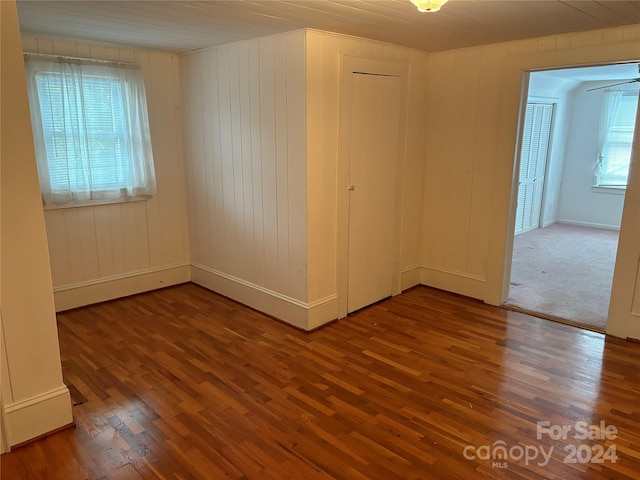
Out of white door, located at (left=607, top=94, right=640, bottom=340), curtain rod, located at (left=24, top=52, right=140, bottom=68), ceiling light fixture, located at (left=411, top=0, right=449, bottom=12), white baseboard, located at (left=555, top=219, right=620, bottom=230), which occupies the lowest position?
white baseboard, located at (left=555, top=219, right=620, bottom=230)

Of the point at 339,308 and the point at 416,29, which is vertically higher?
→ the point at 416,29

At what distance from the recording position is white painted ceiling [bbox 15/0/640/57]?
2643 mm

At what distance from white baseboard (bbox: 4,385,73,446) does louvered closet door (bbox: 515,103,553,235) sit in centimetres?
623

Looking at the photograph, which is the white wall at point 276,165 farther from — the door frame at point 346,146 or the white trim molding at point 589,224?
the white trim molding at point 589,224

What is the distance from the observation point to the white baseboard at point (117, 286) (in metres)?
4.11

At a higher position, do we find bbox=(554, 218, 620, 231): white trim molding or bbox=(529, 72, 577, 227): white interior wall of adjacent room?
bbox=(529, 72, 577, 227): white interior wall of adjacent room

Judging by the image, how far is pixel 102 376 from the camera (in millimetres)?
3029

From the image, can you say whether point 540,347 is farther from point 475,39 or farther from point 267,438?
point 475,39

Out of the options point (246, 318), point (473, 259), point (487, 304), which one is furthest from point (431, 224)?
point (246, 318)

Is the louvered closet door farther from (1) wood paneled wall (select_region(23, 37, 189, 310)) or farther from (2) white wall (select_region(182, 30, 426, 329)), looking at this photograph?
(1) wood paneled wall (select_region(23, 37, 189, 310))

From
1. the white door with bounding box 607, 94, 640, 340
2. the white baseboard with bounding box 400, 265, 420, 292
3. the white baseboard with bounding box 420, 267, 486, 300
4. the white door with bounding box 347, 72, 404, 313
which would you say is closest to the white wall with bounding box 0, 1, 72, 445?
the white door with bounding box 347, 72, 404, 313

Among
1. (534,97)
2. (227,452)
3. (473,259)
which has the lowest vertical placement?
(227,452)

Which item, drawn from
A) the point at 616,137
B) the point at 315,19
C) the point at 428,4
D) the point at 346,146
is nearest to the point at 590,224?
the point at 616,137

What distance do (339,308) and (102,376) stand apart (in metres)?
1.83
